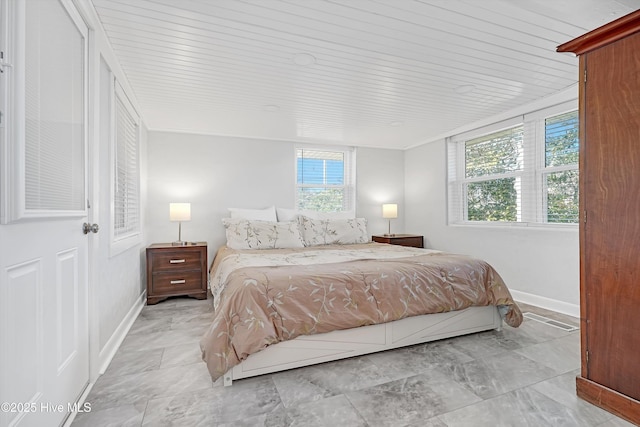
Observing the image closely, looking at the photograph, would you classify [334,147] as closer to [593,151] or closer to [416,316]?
[416,316]

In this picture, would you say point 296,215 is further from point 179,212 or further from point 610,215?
point 610,215

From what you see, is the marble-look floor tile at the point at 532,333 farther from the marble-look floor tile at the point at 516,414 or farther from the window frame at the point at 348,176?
the window frame at the point at 348,176

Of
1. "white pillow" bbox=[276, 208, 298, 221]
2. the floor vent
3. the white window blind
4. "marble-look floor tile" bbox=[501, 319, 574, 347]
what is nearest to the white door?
the white window blind

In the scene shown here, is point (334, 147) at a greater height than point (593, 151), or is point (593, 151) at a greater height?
point (334, 147)

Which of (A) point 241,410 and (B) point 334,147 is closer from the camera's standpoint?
(A) point 241,410

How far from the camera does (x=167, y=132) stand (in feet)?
13.9

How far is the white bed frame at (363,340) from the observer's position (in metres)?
1.97

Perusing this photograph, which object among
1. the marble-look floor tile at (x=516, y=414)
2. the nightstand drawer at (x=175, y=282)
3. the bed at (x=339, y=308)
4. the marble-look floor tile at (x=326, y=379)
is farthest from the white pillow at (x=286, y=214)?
the marble-look floor tile at (x=516, y=414)

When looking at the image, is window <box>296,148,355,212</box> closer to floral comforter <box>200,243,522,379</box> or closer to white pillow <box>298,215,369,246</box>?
white pillow <box>298,215,369,246</box>

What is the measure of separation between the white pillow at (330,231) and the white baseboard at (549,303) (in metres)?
1.91

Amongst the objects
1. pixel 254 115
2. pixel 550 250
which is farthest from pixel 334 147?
pixel 550 250

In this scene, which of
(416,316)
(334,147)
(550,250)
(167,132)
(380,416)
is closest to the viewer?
(380,416)

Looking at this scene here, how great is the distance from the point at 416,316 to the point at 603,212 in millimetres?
1318

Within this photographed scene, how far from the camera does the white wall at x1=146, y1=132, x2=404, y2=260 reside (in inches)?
165
